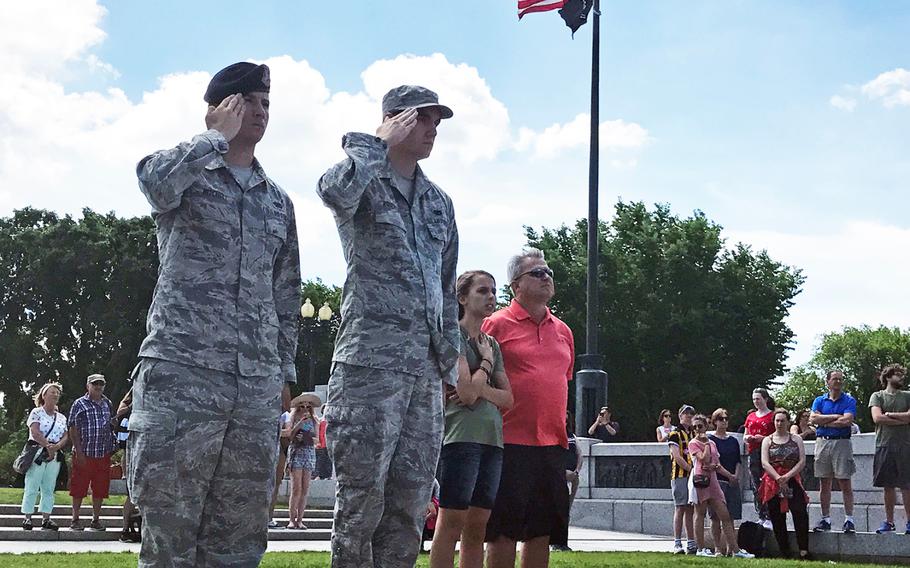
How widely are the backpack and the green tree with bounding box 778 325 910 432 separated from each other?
243 ft

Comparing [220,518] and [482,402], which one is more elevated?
[482,402]

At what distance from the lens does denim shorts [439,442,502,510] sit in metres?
5.95

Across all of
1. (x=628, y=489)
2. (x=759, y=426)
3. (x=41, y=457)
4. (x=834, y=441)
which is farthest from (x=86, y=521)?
(x=834, y=441)

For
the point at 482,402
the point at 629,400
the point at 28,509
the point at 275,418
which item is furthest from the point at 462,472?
the point at 629,400

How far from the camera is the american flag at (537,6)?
80.5ft

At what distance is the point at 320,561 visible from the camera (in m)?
10.8

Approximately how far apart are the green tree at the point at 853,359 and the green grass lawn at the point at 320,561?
76533 millimetres

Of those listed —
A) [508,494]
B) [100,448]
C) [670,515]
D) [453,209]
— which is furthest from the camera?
[670,515]

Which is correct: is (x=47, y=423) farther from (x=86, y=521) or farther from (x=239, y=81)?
(x=239, y=81)

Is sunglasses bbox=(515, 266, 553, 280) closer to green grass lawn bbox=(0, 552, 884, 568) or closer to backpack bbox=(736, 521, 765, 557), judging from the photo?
green grass lawn bbox=(0, 552, 884, 568)

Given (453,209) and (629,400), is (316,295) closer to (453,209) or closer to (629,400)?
(629,400)

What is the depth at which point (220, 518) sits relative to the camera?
13.7ft

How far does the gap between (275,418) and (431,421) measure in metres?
0.74

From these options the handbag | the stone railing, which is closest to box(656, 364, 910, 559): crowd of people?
the stone railing
